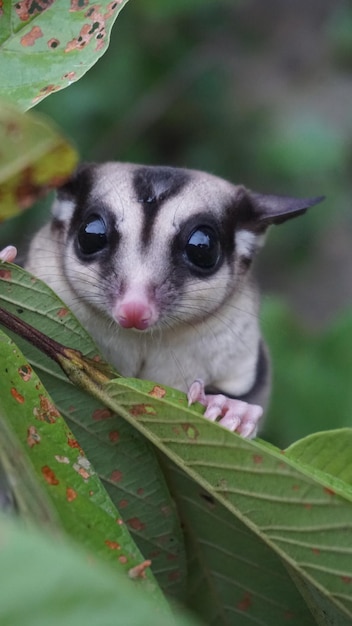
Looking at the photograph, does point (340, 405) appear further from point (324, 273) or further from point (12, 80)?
point (324, 273)

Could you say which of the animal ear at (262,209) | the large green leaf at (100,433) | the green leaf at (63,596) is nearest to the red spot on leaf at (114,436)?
the large green leaf at (100,433)

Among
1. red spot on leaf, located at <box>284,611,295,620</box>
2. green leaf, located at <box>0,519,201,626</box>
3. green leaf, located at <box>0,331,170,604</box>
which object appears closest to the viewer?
green leaf, located at <box>0,519,201,626</box>

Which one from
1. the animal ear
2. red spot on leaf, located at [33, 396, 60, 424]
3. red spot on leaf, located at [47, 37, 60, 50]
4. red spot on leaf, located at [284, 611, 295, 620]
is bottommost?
red spot on leaf, located at [284, 611, 295, 620]

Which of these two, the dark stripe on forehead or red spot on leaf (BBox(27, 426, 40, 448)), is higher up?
the dark stripe on forehead

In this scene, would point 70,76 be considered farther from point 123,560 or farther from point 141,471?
point 123,560

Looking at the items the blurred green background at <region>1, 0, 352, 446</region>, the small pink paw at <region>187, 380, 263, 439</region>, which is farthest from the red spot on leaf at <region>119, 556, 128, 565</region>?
the blurred green background at <region>1, 0, 352, 446</region>

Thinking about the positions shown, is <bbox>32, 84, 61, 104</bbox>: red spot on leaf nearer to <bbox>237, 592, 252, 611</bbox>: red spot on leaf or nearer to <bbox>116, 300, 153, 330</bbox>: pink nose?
<bbox>116, 300, 153, 330</bbox>: pink nose

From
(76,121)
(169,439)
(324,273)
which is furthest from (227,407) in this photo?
(324,273)

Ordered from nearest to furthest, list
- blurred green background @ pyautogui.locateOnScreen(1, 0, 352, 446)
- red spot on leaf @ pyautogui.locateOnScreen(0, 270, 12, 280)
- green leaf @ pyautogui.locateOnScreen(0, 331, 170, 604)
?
green leaf @ pyautogui.locateOnScreen(0, 331, 170, 604) < red spot on leaf @ pyautogui.locateOnScreen(0, 270, 12, 280) < blurred green background @ pyautogui.locateOnScreen(1, 0, 352, 446)
